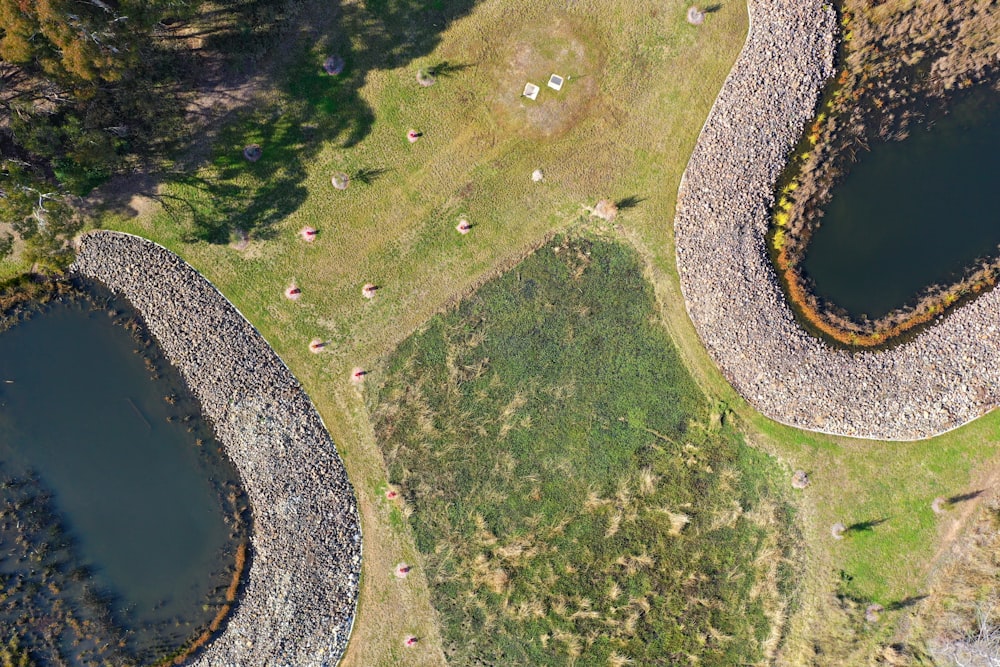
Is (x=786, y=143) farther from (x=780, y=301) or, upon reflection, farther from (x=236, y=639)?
(x=236, y=639)

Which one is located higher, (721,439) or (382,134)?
(382,134)

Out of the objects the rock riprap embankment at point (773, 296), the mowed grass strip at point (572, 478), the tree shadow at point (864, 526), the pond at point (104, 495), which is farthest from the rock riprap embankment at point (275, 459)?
the tree shadow at point (864, 526)

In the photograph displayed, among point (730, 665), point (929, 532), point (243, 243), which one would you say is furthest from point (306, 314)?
point (929, 532)

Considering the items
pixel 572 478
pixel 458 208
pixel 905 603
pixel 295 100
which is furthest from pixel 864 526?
pixel 295 100

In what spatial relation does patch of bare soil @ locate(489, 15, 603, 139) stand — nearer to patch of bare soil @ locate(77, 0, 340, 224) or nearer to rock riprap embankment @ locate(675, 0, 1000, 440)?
rock riprap embankment @ locate(675, 0, 1000, 440)

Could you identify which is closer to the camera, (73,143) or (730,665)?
(73,143)

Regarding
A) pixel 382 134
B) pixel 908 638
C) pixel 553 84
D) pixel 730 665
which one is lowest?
pixel 730 665
